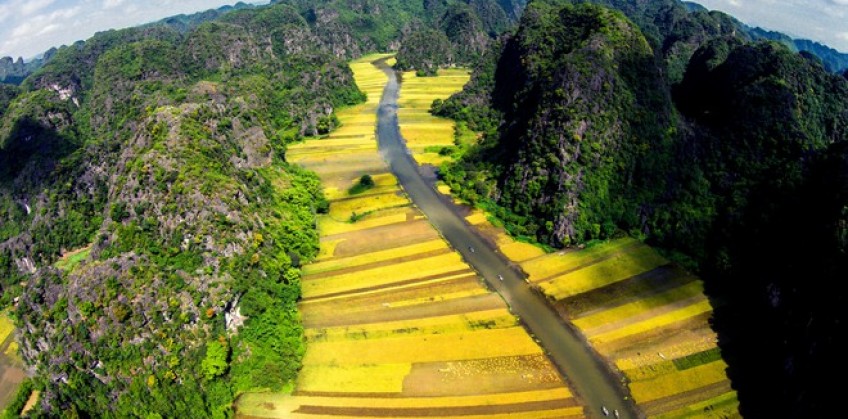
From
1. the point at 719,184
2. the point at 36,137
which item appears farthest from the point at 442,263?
the point at 36,137

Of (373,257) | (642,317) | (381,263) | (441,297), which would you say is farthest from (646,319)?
(373,257)

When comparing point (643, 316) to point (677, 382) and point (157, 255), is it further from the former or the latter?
point (157, 255)

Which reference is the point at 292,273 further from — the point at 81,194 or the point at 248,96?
the point at 248,96

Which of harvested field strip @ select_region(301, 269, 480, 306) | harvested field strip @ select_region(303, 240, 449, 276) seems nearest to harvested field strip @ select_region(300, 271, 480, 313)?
harvested field strip @ select_region(301, 269, 480, 306)

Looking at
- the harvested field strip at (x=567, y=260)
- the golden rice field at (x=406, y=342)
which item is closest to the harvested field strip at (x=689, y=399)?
the golden rice field at (x=406, y=342)

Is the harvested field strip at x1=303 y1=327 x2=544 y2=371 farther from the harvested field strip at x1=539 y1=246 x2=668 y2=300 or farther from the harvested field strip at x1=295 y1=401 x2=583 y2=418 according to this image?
the harvested field strip at x1=539 y1=246 x2=668 y2=300
